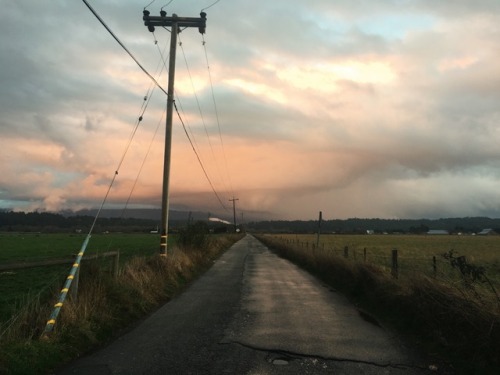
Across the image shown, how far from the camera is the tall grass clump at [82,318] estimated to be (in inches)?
222

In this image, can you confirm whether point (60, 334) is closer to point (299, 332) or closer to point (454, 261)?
point (299, 332)

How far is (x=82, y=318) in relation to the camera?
733cm

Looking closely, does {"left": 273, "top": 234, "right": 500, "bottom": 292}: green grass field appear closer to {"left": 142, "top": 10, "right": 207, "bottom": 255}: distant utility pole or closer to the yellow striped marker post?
the yellow striped marker post

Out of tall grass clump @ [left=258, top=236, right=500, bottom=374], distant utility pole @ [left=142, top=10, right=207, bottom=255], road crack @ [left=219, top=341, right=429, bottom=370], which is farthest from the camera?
distant utility pole @ [left=142, top=10, right=207, bottom=255]

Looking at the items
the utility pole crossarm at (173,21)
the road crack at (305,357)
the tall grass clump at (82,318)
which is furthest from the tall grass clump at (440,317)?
the utility pole crossarm at (173,21)

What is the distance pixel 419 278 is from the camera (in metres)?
9.06

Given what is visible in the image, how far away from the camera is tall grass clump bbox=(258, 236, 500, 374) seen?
6.06 metres

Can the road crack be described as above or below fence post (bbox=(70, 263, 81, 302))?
below

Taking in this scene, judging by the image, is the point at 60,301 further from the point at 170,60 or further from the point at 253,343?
the point at 170,60

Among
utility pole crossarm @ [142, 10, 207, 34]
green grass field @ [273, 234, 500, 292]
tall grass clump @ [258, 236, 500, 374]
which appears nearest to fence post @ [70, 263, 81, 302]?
tall grass clump @ [258, 236, 500, 374]

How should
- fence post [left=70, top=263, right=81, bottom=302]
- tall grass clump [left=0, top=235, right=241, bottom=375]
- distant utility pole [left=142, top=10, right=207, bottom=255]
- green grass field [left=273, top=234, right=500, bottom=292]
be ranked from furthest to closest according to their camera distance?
distant utility pole [left=142, top=10, right=207, bottom=255]
green grass field [left=273, top=234, right=500, bottom=292]
fence post [left=70, top=263, right=81, bottom=302]
tall grass clump [left=0, top=235, right=241, bottom=375]

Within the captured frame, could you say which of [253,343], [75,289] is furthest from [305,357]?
[75,289]

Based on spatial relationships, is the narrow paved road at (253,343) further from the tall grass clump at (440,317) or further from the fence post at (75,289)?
the fence post at (75,289)

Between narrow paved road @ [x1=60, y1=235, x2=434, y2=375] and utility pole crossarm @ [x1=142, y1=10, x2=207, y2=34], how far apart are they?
39.6 ft
